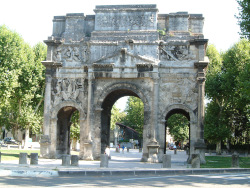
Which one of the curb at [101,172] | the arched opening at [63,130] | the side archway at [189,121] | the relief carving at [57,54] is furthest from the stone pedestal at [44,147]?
the curb at [101,172]

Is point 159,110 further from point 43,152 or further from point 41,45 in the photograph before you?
point 41,45

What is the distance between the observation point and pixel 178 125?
200 feet

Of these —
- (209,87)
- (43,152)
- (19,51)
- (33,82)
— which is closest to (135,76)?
(43,152)

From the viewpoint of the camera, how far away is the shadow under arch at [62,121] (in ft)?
88.8

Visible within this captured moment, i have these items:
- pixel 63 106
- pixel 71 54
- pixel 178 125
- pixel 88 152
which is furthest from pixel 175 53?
pixel 178 125

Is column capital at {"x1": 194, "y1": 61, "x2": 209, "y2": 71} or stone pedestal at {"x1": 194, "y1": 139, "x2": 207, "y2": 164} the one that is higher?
column capital at {"x1": 194, "y1": 61, "x2": 209, "y2": 71}

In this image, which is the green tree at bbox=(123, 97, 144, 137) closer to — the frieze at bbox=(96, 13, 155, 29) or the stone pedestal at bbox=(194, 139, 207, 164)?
the frieze at bbox=(96, 13, 155, 29)

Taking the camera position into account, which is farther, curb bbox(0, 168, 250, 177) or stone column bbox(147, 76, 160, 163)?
stone column bbox(147, 76, 160, 163)

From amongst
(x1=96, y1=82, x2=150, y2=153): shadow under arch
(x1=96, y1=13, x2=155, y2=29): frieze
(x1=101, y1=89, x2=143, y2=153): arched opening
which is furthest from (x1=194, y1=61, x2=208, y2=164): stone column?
(x1=101, y1=89, x2=143, y2=153): arched opening

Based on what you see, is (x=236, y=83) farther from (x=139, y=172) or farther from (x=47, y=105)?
(x=139, y=172)

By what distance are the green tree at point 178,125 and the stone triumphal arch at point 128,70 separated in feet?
106

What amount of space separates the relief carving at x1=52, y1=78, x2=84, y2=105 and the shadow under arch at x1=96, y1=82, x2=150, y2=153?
1810mm

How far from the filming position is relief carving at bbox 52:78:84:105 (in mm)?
27188

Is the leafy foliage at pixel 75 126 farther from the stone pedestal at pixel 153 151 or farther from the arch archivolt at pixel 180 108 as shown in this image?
the stone pedestal at pixel 153 151
